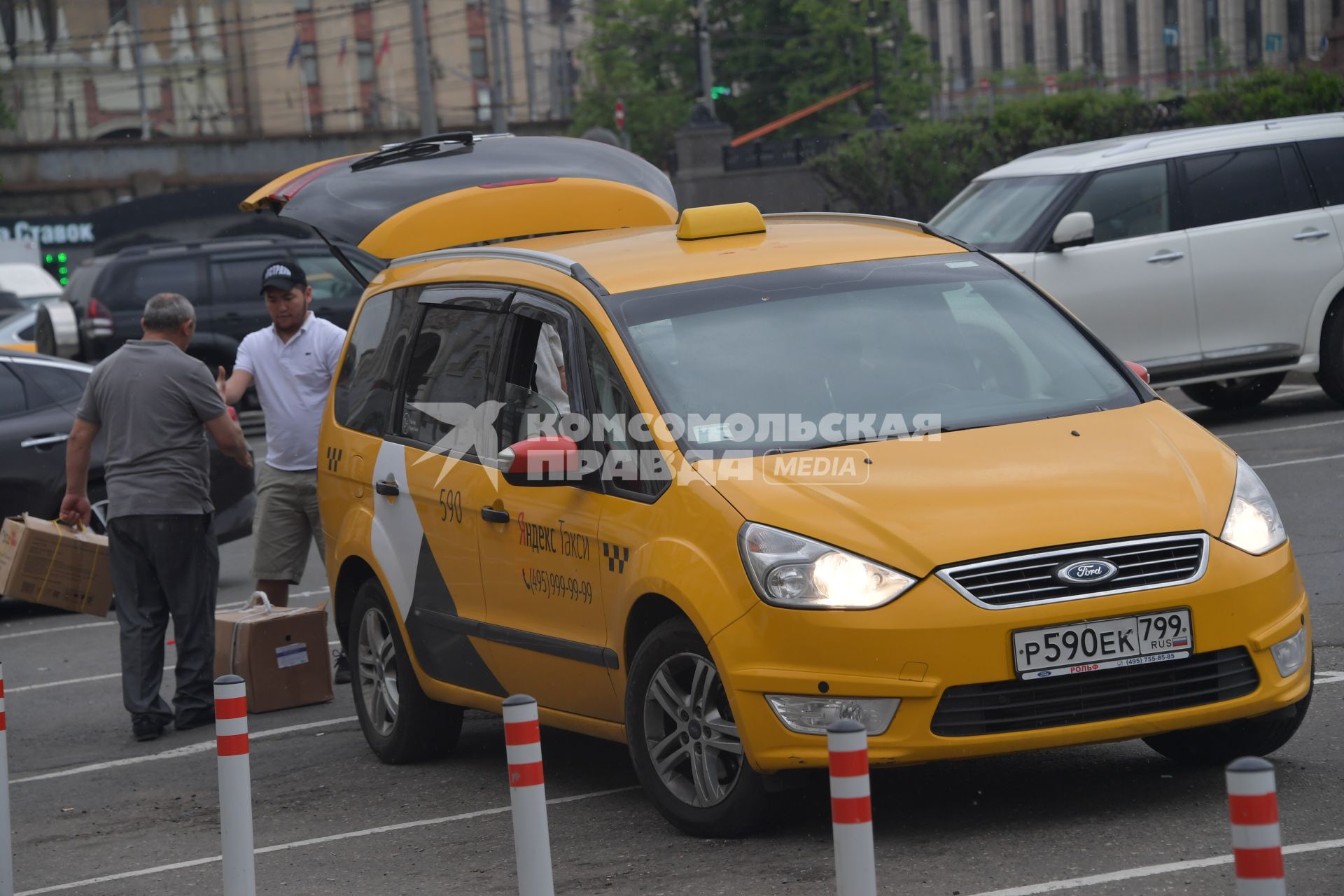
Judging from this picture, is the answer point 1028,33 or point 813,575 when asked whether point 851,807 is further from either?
point 1028,33

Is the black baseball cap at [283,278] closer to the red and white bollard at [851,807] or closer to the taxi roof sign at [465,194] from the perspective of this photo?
the taxi roof sign at [465,194]

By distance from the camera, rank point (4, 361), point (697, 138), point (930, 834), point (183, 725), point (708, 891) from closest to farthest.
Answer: point (708, 891)
point (930, 834)
point (183, 725)
point (4, 361)
point (697, 138)

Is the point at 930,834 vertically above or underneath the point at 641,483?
underneath

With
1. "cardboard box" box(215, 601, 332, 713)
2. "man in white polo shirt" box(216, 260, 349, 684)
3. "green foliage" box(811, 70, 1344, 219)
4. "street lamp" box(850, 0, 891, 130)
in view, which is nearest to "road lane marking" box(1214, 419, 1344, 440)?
"man in white polo shirt" box(216, 260, 349, 684)

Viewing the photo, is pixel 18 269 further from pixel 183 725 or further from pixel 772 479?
pixel 772 479

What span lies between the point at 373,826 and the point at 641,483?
1610 mm

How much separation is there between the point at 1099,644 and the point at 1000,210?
362 inches

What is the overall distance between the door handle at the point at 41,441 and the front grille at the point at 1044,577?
8.46 meters

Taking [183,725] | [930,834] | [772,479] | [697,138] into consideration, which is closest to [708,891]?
[930,834]

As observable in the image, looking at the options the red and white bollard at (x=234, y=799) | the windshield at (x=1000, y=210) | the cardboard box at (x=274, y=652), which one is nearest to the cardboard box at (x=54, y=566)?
the cardboard box at (x=274, y=652)

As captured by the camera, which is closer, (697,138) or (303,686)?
(303,686)

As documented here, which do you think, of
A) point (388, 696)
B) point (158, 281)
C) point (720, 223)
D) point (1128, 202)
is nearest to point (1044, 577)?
point (720, 223)

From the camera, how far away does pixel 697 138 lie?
4947 centimetres

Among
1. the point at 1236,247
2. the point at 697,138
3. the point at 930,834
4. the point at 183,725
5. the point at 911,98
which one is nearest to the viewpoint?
the point at 930,834
